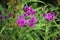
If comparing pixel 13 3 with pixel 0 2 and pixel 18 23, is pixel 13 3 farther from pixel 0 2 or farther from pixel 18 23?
pixel 0 2

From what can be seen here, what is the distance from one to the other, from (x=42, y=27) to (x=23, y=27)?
0.53 meters

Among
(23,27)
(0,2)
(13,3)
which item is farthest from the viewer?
(0,2)

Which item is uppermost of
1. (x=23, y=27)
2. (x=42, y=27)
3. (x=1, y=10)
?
(x=1, y=10)

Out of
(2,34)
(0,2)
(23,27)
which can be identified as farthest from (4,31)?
(0,2)

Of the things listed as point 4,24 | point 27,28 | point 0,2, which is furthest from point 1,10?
point 0,2

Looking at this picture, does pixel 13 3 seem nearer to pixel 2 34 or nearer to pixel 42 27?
pixel 2 34

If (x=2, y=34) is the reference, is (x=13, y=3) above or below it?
above

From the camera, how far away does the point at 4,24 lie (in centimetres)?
279

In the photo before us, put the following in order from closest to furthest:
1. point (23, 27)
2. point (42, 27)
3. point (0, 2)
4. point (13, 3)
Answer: point (13, 3), point (23, 27), point (42, 27), point (0, 2)

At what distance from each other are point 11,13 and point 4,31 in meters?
0.30

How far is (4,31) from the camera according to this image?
2816mm

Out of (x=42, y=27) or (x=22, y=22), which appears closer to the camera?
(x=22, y=22)

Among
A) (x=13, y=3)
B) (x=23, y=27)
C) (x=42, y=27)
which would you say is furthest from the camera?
(x=42, y=27)

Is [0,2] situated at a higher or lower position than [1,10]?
lower
